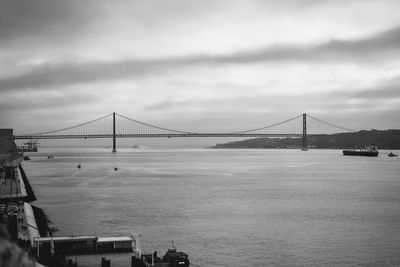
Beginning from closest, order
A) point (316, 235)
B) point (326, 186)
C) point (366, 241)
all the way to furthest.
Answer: point (366, 241), point (316, 235), point (326, 186)

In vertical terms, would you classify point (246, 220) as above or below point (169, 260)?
below

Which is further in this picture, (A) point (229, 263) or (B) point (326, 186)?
(B) point (326, 186)

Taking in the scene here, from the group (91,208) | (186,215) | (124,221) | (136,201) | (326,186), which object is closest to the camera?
(124,221)

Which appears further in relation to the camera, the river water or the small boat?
the river water

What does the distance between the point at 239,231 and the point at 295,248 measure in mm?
4119

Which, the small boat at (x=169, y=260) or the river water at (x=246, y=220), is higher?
the small boat at (x=169, y=260)

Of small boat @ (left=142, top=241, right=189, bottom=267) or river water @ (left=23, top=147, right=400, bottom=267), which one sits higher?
small boat @ (left=142, top=241, right=189, bottom=267)

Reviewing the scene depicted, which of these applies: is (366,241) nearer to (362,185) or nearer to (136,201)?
(136,201)

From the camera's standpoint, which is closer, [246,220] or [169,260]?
[169,260]

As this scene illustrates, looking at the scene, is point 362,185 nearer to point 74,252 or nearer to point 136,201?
point 136,201

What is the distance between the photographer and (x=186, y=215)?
2706 cm

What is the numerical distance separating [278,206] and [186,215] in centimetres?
786

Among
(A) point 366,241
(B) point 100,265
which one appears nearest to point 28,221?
(B) point 100,265

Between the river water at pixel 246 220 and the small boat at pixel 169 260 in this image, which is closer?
the small boat at pixel 169 260
